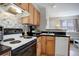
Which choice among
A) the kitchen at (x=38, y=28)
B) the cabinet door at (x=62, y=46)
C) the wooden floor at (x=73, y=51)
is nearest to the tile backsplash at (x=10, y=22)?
the kitchen at (x=38, y=28)

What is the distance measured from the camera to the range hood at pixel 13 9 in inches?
42.7

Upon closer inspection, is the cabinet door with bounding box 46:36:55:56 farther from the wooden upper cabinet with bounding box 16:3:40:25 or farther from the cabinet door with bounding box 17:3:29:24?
the cabinet door with bounding box 17:3:29:24

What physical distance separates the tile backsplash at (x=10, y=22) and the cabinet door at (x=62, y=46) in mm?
520

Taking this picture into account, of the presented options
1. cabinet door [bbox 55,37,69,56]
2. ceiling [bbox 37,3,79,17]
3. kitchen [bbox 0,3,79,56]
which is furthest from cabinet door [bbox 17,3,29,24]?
cabinet door [bbox 55,37,69,56]

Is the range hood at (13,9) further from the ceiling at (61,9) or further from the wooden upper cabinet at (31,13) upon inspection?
the ceiling at (61,9)

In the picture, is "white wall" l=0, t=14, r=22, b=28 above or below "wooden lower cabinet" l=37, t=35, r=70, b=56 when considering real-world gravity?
above

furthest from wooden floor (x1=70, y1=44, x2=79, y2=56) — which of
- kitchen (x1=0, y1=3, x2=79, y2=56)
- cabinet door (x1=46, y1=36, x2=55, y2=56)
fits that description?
cabinet door (x1=46, y1=36, x2=55, y2=56)

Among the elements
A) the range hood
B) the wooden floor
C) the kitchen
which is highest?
the range hood

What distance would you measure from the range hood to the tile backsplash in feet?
0.16

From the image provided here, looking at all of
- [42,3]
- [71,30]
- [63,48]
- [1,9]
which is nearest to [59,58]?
[63,48]

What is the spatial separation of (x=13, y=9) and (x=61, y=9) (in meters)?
0.54

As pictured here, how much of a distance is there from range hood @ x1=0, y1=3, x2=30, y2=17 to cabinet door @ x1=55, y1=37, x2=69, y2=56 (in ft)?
1.61

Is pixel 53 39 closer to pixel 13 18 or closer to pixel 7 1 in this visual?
pixel 13 18

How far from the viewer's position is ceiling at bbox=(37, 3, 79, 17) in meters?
1.09
